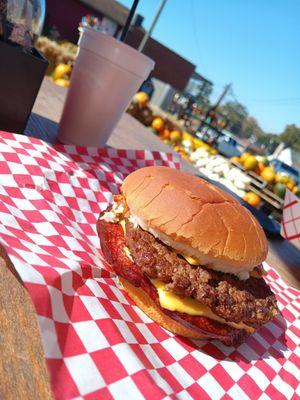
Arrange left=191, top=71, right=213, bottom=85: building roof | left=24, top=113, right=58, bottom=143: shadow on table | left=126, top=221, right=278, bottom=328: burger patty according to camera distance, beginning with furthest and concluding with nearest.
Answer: left=191, top=71, right=213, bottom=85: building roof, left=24, top=113, right=58, bottom=143: shadow on table, left=126, top=221, right=278, bottom=328: burger patty

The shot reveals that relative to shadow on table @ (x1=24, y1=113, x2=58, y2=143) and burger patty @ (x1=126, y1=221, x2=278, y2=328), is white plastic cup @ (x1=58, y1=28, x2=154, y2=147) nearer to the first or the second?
shadow on table @ (x1=24, y1=113, x2=58, y2=143)

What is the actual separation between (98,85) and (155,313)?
1.08 metres

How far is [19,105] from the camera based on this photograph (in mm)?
1372

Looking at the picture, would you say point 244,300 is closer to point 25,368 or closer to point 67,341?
point 67,341

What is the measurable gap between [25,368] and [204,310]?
0.62 m

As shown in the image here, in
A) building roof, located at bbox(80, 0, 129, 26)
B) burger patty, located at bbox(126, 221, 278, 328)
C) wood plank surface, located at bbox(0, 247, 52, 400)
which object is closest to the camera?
wood plank surface, located at bbox(0, 247, 52, 400)

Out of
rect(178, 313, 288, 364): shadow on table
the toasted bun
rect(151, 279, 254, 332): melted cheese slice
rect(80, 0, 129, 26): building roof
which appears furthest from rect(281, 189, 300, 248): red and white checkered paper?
rect(80, 0, 129, 26): building roof

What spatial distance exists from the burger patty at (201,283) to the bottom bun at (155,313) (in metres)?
0.09

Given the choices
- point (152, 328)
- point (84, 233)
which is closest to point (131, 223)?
point (84, 233)

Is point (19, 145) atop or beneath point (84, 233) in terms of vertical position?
atop

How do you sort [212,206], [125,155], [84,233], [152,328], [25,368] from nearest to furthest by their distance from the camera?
[25,368] → [152,328] → [212,206] → [84,233] → [125,155]

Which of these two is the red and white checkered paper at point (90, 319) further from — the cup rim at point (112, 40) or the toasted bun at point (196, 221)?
the cup rim at point (112, 40)

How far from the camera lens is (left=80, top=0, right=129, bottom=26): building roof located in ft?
75.3

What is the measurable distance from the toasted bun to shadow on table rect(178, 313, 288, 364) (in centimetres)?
27
